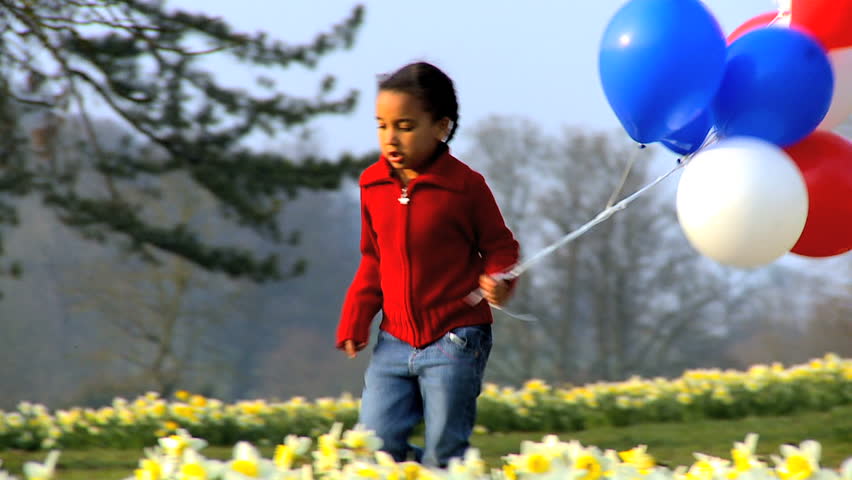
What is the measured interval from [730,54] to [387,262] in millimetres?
1244

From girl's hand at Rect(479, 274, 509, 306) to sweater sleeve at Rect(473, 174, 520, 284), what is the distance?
0.40 feet

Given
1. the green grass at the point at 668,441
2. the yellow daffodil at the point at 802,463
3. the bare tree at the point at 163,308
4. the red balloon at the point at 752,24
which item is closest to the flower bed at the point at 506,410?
the green grass at the point at 668,441

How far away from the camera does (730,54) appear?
114 inches

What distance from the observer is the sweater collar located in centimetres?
266

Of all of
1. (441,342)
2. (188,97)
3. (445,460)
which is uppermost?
(188,97)

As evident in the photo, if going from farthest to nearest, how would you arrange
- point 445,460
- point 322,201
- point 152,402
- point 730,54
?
point 322,201
point 152,402
point 730,54
point 445,460

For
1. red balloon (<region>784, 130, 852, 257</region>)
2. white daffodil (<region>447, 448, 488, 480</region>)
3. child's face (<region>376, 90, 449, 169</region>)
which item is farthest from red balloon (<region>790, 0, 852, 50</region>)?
white daffodil (<region>447, 448, 488, 480</region>)

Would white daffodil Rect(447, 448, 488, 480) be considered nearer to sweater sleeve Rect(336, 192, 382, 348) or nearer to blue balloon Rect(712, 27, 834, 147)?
sweater sleeve Rect(336, 192, 382, 348)

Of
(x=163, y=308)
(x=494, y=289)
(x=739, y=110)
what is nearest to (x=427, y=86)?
(x=494, y=289)

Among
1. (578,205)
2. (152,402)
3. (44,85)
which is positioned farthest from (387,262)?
(578,205)

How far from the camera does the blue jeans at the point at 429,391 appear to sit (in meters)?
2.60

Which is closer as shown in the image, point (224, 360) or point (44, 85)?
point (44, 85)

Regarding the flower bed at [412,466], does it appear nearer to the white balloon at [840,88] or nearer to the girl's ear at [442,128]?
the girl's ear at [442,128]

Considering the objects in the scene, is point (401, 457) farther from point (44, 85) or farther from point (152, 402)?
point (44, 85)
